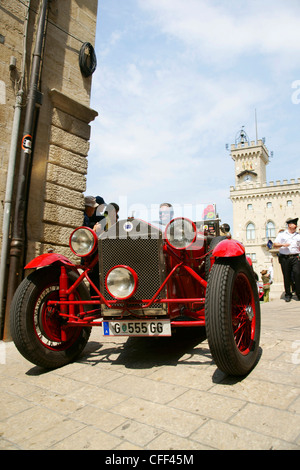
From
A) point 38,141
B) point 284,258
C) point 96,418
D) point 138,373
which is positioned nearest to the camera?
point 96,418

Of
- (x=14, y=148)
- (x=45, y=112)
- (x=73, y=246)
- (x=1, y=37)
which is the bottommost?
(x=73, y=246)

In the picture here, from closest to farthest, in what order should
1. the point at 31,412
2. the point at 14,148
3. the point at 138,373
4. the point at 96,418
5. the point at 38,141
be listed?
the point at 96,418 < the point at 31,412 < the point at 138,373 < the point at 14,148 < the point at 38,141

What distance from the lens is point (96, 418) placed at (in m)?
1.88

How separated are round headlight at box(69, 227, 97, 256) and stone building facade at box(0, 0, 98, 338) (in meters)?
2.07

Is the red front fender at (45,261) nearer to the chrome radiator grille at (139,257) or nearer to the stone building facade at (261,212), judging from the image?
the chrome radiator grille at (139,257)

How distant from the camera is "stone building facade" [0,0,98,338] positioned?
4906 millimetres

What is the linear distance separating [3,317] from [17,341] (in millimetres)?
1950

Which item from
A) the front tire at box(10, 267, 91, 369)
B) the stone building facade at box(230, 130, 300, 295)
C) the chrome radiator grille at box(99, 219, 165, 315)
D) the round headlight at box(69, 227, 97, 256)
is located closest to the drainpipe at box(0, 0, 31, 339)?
the front tire at box(10, 267, 91, 369)

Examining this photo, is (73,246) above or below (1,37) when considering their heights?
below

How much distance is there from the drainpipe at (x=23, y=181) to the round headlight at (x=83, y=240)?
6.22 feet

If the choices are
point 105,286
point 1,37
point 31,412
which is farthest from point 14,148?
point 31,412

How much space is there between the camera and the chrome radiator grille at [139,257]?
2736 mm

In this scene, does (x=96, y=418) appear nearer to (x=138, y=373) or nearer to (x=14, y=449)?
(x=14, y=449)

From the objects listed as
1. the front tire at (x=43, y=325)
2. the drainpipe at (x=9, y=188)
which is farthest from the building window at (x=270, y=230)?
the front tire at (x=43, y=325)
